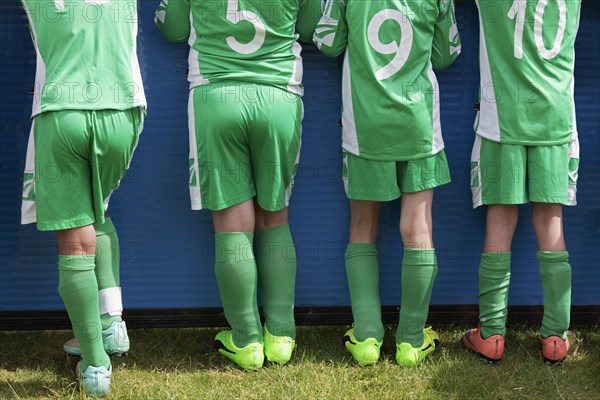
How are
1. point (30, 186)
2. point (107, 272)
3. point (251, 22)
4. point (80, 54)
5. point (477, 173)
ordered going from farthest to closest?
point (477, 173) < point (107, 272) < point (251, 22) < point (30, 186) < point (80, 54)

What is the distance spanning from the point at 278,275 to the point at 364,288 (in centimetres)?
37

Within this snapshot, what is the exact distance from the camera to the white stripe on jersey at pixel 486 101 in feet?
9.91

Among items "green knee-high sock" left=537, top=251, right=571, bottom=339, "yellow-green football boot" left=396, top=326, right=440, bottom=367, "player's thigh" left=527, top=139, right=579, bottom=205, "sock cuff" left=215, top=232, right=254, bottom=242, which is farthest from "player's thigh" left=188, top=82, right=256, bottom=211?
"green knee-high sock" left=537, top=251, right=571, bottom=339

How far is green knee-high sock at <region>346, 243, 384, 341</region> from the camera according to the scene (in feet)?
10.2

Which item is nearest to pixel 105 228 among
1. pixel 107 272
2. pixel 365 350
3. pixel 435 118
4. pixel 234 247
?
pixel 107 272

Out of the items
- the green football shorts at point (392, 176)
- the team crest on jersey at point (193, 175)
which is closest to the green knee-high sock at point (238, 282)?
the team crest on jersey at point (193, 175)

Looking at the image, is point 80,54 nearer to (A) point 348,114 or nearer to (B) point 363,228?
(A) point 348,114

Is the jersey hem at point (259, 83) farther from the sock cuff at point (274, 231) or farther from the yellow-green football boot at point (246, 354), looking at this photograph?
the yellow-green football boot at point (246, 354)

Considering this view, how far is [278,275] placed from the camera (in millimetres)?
3105

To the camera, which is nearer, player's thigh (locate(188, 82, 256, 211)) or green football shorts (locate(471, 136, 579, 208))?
player's thigh (locate(188, 82, 256, 211))

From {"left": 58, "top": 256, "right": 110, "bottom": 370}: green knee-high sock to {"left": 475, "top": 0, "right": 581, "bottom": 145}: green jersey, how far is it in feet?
5.49

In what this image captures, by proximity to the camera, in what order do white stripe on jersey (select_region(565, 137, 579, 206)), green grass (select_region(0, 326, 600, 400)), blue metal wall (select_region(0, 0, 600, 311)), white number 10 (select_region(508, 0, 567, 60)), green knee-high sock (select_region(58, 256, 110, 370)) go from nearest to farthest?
green knee-high sock (select_region(58, 256, 110, 370))
green grass (select_region(0, 326, 600, 400))
white number 10 (select_region(508, 0, 567, 60))
white stripe on jersey (select_region(565, 137, 579, 206))
blue metal wall (select_region(0, 0, 600, 311))

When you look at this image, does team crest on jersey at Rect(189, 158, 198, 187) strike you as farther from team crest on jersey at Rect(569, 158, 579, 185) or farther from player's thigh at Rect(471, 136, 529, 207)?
team crest on jersey at Rect(569, 158, 579, 185)

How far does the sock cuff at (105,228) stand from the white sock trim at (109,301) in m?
0.23
